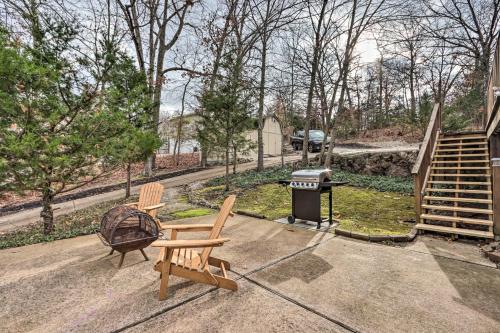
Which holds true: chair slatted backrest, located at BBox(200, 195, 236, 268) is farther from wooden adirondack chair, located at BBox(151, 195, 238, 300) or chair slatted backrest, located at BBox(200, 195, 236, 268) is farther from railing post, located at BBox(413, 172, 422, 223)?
railing post, located at BBox(413, 172, 422, 223)

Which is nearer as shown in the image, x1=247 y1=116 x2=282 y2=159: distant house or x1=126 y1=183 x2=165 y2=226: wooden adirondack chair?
x1=126 y1=183 x2=165 y2=226: wooden adirondack chair

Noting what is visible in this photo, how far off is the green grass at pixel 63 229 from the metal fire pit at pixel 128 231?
168 centimetres

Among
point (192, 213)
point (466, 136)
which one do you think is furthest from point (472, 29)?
point (192, 213)

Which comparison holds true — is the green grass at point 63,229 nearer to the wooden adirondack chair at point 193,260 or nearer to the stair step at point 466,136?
the wooden adirondack chair at point 193,260

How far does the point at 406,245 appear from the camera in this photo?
158 inches

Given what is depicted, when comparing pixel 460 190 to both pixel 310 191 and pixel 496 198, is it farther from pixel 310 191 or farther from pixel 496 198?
pixel 310 191

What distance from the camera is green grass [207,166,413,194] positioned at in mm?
8344

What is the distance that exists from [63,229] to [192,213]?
267cm

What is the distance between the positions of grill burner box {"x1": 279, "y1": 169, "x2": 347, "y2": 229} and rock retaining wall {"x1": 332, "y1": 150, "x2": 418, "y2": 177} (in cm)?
651

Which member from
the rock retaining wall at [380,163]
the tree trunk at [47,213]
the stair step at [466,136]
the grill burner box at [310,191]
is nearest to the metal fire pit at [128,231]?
the tree trunk at [47,213]

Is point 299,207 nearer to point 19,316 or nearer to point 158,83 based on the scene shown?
point 19,316

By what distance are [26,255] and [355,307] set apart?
447 cm

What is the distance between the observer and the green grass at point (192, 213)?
5852 mm

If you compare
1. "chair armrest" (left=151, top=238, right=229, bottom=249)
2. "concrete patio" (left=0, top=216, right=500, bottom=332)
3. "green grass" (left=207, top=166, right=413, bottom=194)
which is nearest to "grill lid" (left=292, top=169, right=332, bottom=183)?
"concrete patio" (left=0, top=216, right=500, bottom=332)
